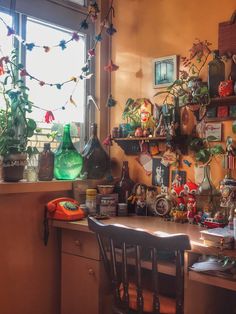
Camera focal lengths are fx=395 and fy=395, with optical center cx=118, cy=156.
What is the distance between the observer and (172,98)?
223cm

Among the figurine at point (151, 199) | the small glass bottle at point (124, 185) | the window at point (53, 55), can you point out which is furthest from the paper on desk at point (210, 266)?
the window at point (53, 55)

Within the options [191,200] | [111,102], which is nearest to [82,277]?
[191,200]

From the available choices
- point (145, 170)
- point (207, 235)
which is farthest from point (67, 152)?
point (207, 235)

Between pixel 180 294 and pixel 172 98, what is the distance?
1119 millimetres

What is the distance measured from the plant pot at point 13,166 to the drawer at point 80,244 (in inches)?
16.3

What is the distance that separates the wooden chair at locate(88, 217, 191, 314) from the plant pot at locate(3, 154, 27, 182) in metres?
0.52

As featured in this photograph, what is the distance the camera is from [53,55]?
2.38 meters

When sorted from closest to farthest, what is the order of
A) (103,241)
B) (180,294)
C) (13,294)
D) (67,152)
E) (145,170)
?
(180,294), (103,241), (13,294), (67,152), (145,170)

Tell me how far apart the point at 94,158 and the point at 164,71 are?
2.15 feet

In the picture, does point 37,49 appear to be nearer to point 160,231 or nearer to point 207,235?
point 160,231

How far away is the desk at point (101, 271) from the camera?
1.60m

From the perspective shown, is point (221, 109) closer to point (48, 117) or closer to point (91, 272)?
point (48, 117)

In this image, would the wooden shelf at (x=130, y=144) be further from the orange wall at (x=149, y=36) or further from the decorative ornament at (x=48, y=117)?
the decorative ornament at (x=48, y=117)

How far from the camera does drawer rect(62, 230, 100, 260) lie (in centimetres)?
198
